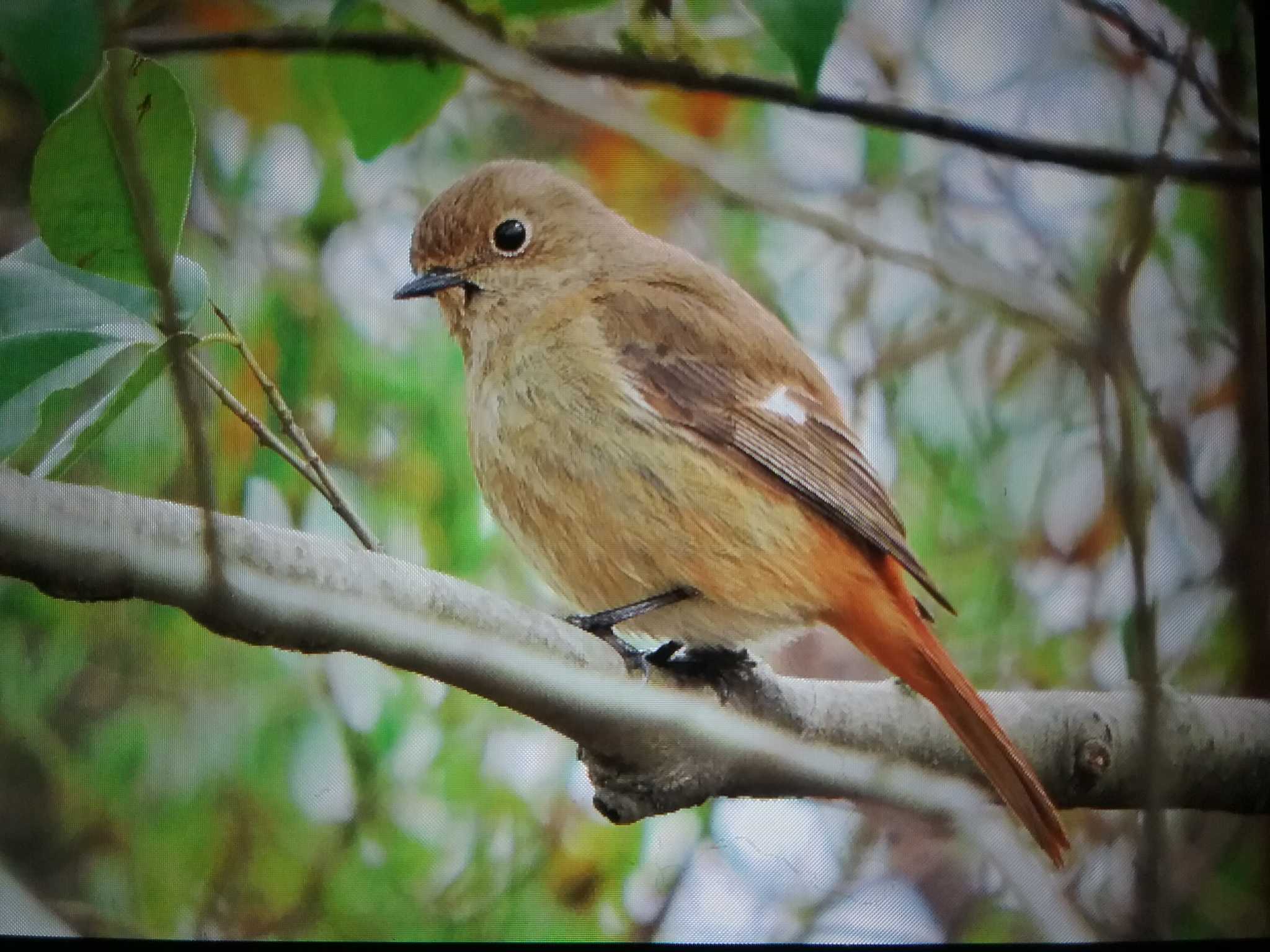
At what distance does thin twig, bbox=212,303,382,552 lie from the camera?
133 centimetres

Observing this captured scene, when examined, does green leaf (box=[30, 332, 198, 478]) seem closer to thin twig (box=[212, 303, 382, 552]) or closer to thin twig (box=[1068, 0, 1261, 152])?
thin twig (box=[212, 303, 382, 552])

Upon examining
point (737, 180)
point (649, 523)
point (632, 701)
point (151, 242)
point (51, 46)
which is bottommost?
point (632, 701)

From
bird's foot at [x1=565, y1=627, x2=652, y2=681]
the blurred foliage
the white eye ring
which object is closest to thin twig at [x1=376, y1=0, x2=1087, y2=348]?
the blurred foliage

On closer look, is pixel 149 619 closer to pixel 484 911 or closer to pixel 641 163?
pixel 484 911

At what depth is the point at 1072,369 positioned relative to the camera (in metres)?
1.47

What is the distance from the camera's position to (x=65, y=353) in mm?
→ 1203

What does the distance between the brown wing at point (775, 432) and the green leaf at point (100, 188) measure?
1.54ft

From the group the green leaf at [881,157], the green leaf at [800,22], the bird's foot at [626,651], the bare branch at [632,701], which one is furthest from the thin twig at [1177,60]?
the bird's foot at [626,651]

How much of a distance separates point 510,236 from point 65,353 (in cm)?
46

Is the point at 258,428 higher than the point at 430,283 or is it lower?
lower

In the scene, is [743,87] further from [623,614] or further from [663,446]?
[623,614]

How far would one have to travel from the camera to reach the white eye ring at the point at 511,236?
1380 mm

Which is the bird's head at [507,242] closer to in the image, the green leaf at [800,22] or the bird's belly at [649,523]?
the bird's belly at [649,523]

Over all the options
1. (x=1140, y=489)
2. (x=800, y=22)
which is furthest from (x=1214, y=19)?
(x=800, y=22)
